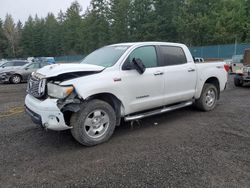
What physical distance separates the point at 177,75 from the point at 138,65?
51.8 inches

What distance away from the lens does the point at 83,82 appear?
188 inches

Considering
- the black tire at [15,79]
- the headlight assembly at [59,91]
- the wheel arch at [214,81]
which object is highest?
the headlight assembly at [59,91]

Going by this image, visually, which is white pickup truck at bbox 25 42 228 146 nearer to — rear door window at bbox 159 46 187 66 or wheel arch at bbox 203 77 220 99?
rear door window at bbox 159 46 187 66

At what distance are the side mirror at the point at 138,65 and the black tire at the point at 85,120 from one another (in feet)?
3.22

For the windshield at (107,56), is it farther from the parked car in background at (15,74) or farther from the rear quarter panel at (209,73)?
the parked car in background at (15,74)

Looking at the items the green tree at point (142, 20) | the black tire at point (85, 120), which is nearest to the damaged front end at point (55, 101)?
the black tire at point (85, 120)

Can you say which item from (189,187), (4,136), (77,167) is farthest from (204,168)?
(4,136)

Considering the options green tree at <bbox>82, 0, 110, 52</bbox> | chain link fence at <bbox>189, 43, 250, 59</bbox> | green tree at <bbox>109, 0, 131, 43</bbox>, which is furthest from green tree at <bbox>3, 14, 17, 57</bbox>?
chain link fence at <bbox>189, 43, 250, 59</bbox>

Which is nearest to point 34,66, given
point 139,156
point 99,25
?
point 139,156

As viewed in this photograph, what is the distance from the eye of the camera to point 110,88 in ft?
16.7

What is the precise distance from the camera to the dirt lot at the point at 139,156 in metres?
3.73

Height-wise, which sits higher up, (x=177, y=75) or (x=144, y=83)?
(x=177, y=75)

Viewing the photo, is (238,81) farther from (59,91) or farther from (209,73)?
(59,91)

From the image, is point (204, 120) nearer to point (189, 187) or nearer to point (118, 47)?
point (118, 47)
